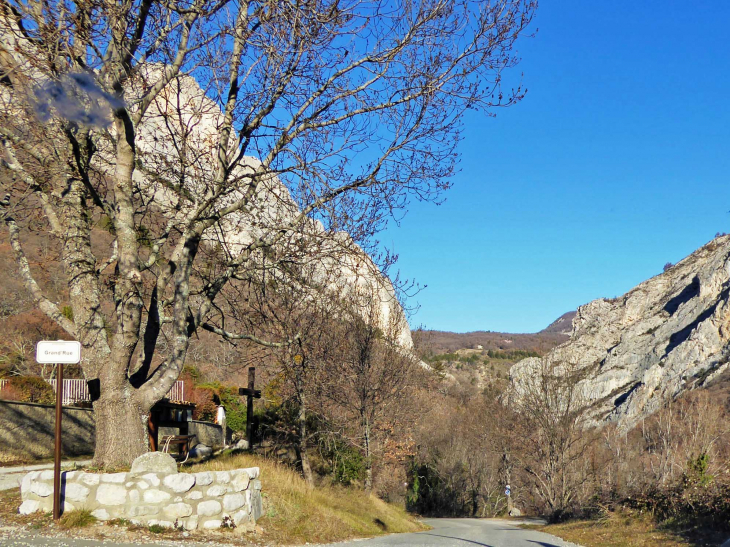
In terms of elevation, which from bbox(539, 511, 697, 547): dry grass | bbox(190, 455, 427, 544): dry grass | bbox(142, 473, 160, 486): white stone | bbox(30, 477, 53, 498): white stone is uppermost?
bbox(142, 473, 160, 486): white stone

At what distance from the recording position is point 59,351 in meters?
7.78

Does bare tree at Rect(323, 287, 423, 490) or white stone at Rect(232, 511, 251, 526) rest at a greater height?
bare tree at Rect(323, 287, 423, 490)

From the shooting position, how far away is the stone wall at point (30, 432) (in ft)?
57.7

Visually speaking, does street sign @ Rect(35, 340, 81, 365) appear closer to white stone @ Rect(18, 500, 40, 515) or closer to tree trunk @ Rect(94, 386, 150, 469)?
tree trunk @ Rect(94, 386, 150, 469)

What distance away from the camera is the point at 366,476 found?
2358cm

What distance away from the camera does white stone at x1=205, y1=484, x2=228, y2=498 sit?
8508mm

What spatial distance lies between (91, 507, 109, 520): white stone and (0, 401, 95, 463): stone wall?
1156 centimetres

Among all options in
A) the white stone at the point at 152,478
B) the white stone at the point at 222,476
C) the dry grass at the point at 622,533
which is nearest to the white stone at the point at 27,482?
the white stone at the point at 152,478

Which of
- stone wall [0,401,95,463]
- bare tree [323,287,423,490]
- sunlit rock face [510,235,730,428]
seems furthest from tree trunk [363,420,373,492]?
sunlit rock face [510,235,730,428]

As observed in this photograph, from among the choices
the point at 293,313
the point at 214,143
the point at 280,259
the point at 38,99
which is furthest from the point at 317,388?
A: the point at 38,99

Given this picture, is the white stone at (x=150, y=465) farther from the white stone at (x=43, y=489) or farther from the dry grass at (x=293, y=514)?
the dry grass at (x=293, y=514)

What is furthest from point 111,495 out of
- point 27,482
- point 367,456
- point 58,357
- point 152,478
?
point 367,456

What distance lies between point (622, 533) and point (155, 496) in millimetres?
12387

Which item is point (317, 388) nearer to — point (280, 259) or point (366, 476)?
point (366, 476)
